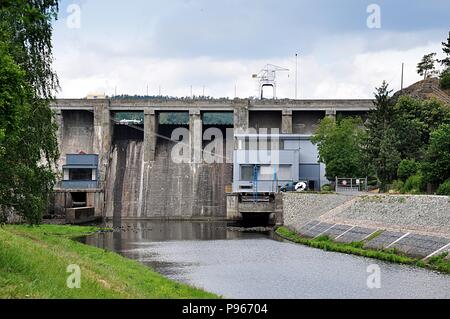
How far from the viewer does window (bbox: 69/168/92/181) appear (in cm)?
9444

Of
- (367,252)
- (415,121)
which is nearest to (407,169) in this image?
(415,121)

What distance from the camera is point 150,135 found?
98438 mm

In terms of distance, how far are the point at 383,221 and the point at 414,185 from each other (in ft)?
48.6

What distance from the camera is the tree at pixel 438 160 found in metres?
59.7

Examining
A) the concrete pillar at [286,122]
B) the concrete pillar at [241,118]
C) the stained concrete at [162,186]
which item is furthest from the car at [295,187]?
the concrete pillar at [241,118]

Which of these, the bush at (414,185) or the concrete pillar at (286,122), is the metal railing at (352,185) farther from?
the concrete pillar at (286,122)

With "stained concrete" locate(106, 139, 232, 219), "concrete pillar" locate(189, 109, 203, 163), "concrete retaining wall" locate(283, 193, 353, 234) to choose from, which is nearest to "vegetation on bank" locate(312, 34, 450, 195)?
"concrete retaining wall" locate(283, 193, 353, 234)

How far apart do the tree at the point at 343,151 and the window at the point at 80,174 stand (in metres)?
29.5

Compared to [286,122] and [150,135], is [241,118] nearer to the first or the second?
[286,122]

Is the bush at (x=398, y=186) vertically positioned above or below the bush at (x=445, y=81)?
below

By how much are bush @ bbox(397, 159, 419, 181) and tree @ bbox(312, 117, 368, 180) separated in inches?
322

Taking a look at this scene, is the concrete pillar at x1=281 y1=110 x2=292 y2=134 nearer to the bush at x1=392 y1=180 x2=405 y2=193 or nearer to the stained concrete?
the stained concrete
